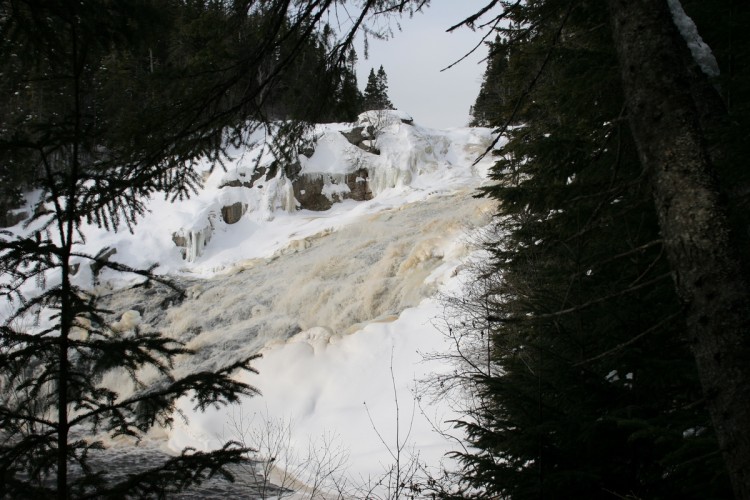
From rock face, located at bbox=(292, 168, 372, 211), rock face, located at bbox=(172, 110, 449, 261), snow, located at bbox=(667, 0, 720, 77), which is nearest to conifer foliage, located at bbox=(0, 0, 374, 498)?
snow, located at bbox=(667, 0, 720, 77)

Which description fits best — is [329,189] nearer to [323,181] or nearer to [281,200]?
[323,181]

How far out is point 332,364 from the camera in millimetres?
13711

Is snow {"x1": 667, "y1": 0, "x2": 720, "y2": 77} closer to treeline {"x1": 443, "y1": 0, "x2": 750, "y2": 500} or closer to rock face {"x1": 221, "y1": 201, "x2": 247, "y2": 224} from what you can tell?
treeline {"x1": 443, "y1": 0, "x2": 750, "y2": 500}

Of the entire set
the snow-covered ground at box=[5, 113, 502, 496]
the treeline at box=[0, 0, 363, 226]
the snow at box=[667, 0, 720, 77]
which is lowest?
the snow-covered ground at box=[5, 113, 502, 496]

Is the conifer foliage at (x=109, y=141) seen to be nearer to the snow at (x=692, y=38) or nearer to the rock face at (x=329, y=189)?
the snow at (x=692, y=38)

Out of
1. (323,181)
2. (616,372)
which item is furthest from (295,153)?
(323,181)

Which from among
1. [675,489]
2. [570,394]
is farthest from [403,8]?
[675,489]

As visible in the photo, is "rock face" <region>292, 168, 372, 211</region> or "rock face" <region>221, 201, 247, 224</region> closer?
"rock face" <region>221, 201, 247, 224</region>

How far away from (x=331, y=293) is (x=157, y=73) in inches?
578

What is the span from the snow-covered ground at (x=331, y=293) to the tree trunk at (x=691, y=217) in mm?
1957

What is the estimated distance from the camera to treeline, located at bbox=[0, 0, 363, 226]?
2.93 metres

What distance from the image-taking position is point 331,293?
17.7 m

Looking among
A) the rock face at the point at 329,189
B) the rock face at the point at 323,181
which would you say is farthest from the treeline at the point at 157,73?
the rock face at the point at 329,189

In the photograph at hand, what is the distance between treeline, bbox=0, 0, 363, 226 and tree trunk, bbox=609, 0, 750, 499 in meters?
2.03
